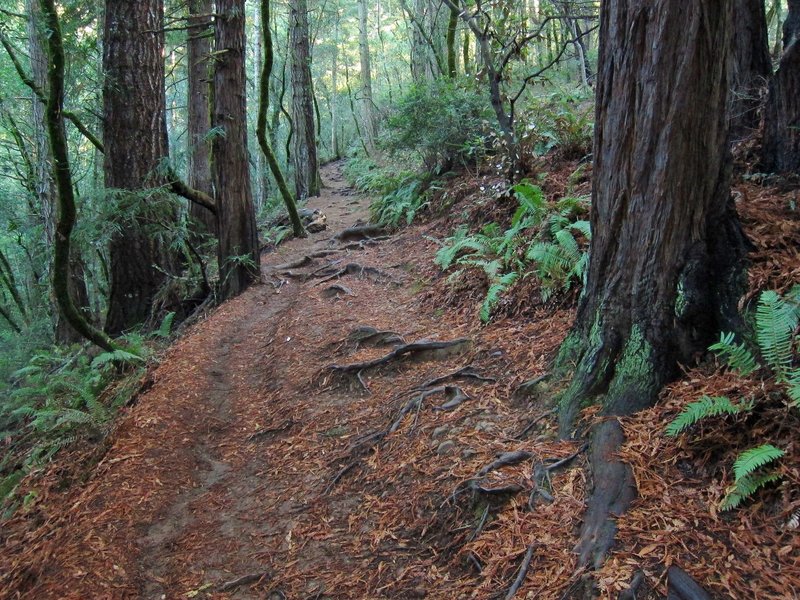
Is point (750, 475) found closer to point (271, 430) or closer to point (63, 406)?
point (271, 430)

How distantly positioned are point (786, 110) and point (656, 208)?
2615mm

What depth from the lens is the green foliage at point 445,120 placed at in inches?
423

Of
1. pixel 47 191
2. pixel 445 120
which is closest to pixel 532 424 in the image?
pixel 445 120

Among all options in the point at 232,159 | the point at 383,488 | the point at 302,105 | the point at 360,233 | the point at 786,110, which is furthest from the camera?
the point at 302,105

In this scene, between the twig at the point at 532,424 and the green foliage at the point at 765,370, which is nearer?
the green foliage at the point at 765,370

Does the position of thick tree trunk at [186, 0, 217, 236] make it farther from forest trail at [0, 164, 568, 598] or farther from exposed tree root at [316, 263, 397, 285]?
forest trail at [0, 164, 568, 598]

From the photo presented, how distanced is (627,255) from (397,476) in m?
2.23

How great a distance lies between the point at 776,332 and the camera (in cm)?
272

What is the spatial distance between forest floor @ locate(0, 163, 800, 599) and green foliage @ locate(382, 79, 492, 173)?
5.31m

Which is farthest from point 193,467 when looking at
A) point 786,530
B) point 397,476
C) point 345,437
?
point 786,530

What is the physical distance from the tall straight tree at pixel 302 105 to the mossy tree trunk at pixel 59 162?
13.1 metres

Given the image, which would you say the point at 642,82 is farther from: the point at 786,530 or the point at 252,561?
the point at 252,561

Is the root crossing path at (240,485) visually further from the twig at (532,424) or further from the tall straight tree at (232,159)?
the tall straight tree at (232,159)

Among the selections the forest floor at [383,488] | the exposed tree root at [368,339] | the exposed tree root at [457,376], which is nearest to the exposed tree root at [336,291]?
the forest floor at [383,488]
